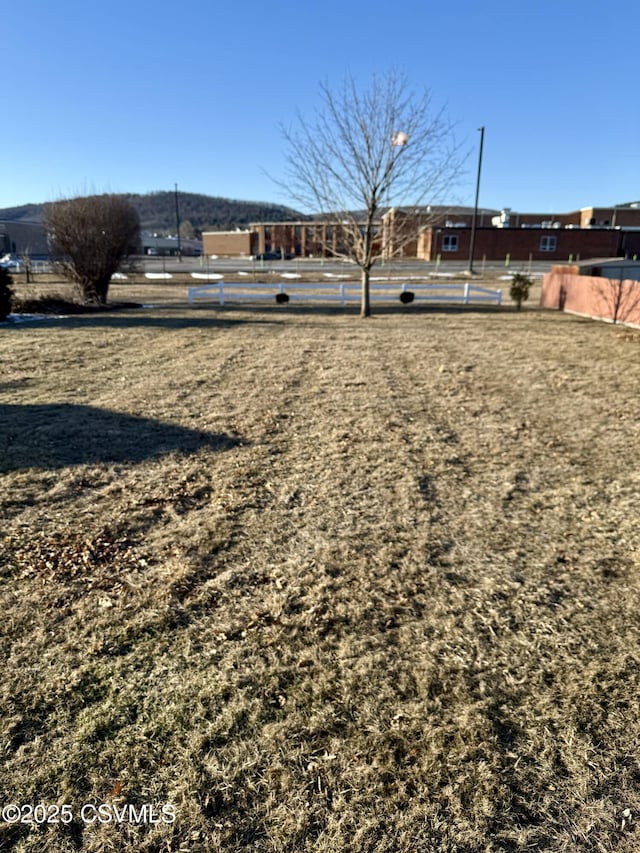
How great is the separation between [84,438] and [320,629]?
4.12 meters

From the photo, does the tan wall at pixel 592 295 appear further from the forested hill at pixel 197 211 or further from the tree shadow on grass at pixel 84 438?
the forested hill at pixel 197 211

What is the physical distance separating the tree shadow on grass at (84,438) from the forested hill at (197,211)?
161m

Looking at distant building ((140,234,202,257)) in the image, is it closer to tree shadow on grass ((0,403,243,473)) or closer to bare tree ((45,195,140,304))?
bare tree ((45,195,140,304))

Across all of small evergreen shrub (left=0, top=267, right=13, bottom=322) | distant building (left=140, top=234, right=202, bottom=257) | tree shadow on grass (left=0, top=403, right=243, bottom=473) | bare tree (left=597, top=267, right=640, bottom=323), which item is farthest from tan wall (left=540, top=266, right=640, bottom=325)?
distant building (left=140, top=234, right=202, bottom=257)

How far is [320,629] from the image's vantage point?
293 centimetres

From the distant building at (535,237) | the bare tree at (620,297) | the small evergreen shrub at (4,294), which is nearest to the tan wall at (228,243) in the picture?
the distant building at (535,237)

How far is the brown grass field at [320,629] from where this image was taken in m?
1.96

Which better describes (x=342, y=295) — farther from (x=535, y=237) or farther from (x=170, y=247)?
(x=170, y=247)

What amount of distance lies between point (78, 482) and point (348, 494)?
249 centimetres

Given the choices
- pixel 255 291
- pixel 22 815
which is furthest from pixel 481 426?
pixel 255 291

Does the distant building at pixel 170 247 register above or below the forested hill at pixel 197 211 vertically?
below

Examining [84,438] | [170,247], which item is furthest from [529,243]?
[170,247]

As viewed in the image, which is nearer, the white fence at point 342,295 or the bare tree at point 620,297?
the bare tree at point 620,297

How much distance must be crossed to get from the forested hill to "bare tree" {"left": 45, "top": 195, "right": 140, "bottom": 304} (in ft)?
480
